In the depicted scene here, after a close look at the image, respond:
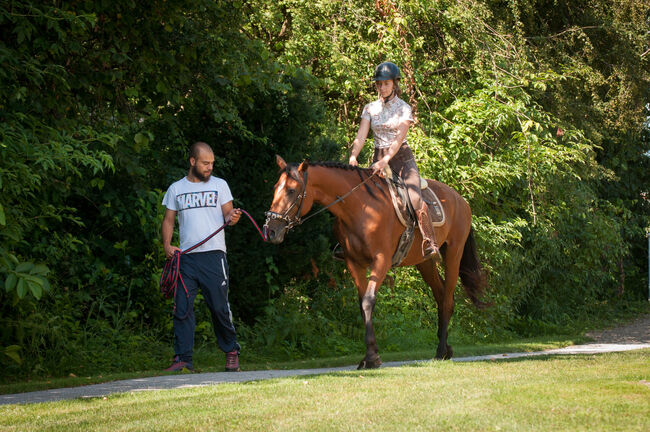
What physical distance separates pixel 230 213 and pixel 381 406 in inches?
137

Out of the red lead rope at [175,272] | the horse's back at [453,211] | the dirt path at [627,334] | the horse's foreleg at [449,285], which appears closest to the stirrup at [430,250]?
the horse's back at [453,211]

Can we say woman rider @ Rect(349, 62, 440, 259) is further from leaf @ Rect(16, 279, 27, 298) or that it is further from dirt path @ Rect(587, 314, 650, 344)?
dirt path @ Rect(587, 314, 650, 344)

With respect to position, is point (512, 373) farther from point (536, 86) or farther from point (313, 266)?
point (536, 86)

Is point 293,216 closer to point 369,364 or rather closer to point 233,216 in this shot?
point 233,216

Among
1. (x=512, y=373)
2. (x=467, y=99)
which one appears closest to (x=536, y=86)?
(x=467, y=99)

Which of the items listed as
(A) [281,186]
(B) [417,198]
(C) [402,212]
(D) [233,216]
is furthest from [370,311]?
(D) [233,216]

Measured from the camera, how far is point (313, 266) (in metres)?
12.1

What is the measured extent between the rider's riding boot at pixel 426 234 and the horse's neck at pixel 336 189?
0.89 m

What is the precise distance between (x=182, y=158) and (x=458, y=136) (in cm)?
578

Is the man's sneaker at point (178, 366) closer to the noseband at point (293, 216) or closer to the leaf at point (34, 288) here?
the noseband at point (293, 216)

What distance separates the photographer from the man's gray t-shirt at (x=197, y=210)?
808 centimetres

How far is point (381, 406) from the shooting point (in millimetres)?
5203

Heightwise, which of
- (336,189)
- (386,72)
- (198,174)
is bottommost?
(336,189)

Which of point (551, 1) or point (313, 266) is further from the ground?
point (551, 1)
